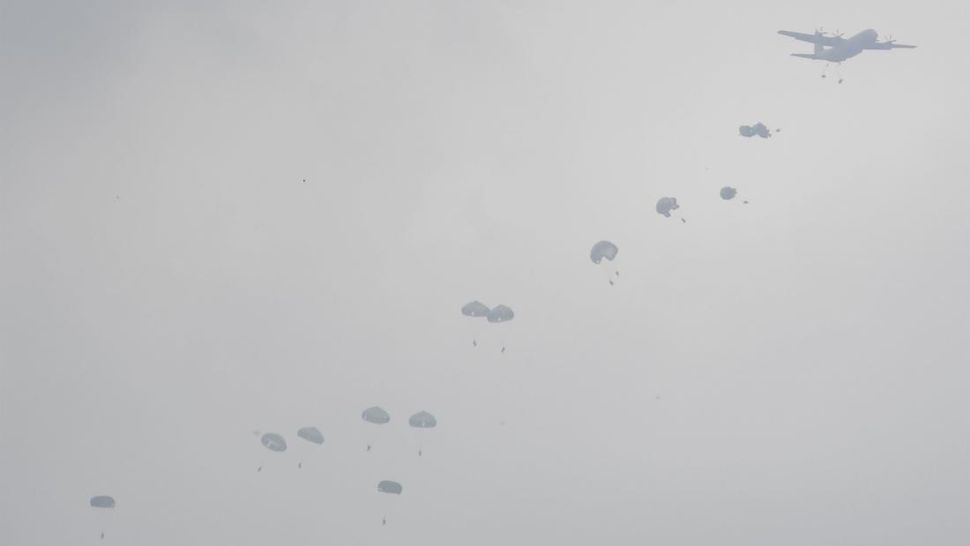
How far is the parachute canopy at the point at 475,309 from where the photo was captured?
88.5 meters

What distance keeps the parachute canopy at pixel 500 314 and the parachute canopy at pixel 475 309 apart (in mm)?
1505

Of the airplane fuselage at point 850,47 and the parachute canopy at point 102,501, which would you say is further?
the parachute canopy at point 102,501

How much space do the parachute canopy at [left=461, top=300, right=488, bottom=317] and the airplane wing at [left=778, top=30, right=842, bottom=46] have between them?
3977cm

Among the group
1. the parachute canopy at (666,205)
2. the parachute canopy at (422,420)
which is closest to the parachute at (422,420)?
the parachute canopy at (422,420)

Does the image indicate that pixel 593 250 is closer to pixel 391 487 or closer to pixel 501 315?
pixel 501 315

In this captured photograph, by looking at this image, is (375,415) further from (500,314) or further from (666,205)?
(666,205)

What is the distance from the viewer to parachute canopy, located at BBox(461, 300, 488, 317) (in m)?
88.5

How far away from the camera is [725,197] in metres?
81.4

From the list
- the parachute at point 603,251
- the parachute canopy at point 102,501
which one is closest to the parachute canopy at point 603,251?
the parachute at point 603,251

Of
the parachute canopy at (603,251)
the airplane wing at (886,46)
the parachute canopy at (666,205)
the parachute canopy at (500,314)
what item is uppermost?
the airplane wing at (886,46)

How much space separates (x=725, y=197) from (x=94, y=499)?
74.9 m

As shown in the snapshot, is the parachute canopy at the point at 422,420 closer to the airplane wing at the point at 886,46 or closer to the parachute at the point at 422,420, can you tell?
the parachute at the point at 422,420

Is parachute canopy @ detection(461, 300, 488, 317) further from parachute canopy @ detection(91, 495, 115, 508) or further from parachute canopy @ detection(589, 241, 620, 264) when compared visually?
parachute canopy @ detection(91, 495, 115, 508)

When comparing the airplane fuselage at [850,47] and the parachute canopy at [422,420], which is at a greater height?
the airplane fuselage at [850,47]
